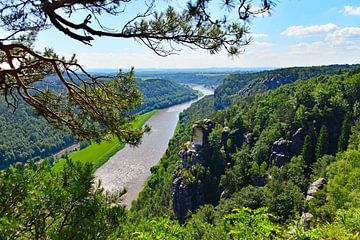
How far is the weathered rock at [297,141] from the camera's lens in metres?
42.2

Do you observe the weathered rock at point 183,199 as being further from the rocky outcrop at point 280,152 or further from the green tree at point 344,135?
the green tree at point 344,135

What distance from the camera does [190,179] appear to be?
43.9m

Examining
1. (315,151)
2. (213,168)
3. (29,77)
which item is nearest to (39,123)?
(213,168)

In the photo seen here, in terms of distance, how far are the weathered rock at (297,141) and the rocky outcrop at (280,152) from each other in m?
0.57

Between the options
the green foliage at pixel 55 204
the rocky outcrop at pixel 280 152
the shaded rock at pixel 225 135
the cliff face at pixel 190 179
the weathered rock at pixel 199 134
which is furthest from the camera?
the shaded rock at pixel 225 135

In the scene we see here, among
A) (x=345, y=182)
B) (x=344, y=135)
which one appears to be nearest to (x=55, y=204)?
(x=345, y=182)

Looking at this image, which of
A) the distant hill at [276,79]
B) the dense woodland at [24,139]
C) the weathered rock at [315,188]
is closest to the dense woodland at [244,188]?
the weathered rock at [315,188]

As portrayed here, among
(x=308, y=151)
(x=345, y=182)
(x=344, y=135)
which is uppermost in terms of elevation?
(x=345, y=182)

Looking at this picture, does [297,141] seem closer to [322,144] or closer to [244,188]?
[322,144]

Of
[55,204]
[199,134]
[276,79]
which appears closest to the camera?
[55,204]

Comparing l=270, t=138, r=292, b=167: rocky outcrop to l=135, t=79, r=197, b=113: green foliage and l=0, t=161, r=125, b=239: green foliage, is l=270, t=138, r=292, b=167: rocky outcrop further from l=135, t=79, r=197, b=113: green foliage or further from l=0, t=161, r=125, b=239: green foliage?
l=135, t=79, r=197, b=113: green foliage

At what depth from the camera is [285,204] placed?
107 feet

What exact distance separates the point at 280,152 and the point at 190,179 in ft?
37.2

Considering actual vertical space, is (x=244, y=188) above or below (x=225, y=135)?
below
